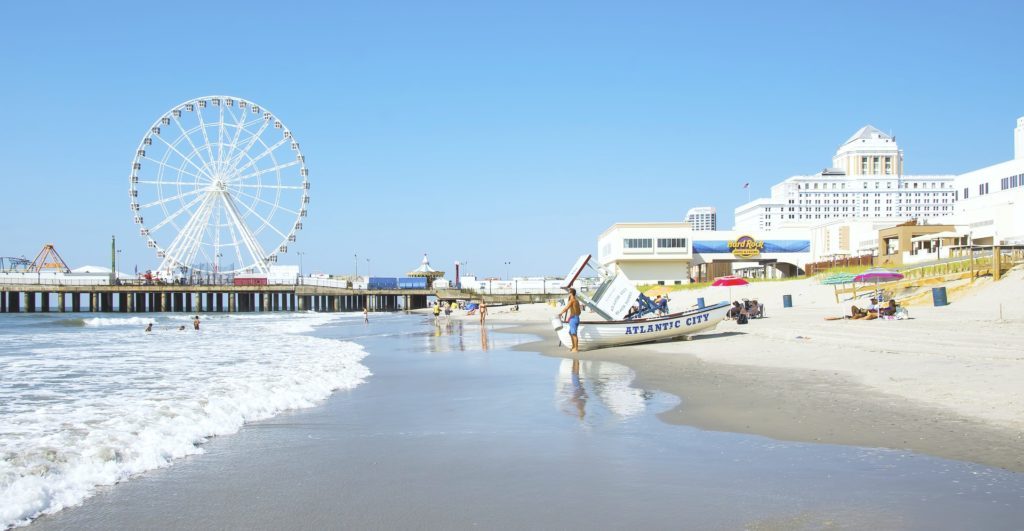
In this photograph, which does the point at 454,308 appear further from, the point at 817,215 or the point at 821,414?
the point at 817,215

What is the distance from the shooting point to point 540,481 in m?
5.71

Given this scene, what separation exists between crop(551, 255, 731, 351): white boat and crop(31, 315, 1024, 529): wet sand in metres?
9.60

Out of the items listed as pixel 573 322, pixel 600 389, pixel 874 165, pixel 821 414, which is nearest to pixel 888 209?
pixel 874 165

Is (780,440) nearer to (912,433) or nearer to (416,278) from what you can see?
(912,433)

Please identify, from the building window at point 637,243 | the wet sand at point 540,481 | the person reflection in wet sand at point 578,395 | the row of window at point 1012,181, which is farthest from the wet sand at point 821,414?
the building window at point 637,243

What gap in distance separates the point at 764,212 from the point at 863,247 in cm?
8481

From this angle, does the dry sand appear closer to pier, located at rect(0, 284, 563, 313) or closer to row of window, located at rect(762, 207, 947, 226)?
pier, located at rect(0, 284, 563, 313)

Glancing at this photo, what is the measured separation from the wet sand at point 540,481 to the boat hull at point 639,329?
31.3 feet

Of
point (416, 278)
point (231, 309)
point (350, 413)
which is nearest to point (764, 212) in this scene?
point (416, 278)

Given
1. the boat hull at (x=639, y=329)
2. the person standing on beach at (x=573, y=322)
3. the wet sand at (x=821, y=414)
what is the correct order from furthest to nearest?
the boat hull at (x=639, y=329) → the person standing on beach at (x=573, y=322) → the wet sand at (x=821, y=414)

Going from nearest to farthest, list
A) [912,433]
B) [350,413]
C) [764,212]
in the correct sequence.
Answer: [912,433] → [350,413] → [764,212]

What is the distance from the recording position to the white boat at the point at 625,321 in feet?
61.3

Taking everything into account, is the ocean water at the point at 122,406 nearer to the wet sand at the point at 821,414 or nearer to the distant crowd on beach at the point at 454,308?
the wet sand at the point at 821,414

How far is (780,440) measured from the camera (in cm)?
698
